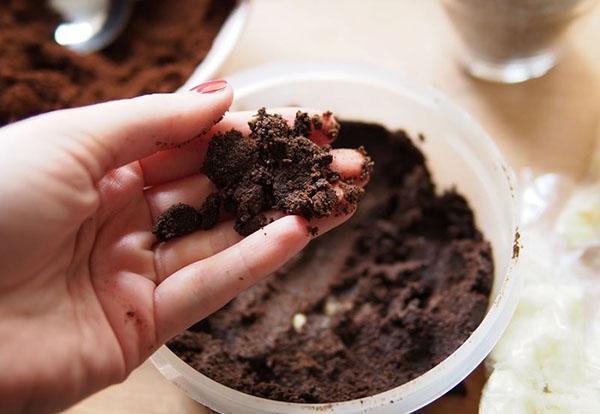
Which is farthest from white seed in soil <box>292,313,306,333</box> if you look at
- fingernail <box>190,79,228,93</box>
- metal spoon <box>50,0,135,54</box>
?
metal spoon <box>50,0,135,54</box>

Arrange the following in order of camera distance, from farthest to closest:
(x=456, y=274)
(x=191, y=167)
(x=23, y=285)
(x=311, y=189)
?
(x=456, y=274)
(x=191, y=167)
(x=311, y=189)
(x=23, y=285)

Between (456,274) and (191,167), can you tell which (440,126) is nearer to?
(456,274)

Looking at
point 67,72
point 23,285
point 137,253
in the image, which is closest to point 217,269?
point 137,253

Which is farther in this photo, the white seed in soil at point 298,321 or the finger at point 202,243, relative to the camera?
the white seed in soil at point 298,321

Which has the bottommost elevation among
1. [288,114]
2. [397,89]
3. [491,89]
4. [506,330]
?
[506,330]

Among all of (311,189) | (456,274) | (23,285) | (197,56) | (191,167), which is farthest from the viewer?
(197,56)

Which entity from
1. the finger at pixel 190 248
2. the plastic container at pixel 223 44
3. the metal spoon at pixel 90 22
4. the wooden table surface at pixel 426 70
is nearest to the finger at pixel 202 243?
the finger at pixel 190 248

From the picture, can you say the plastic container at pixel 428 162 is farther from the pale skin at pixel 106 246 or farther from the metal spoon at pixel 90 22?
the metal spoon at pixel 90 22
